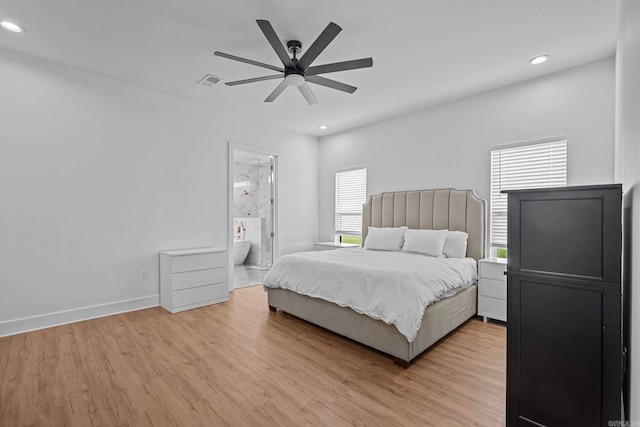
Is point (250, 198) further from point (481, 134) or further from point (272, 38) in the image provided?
point (272, 38)

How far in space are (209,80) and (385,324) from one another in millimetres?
3346

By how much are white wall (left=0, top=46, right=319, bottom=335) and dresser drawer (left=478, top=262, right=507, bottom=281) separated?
368 centimetres

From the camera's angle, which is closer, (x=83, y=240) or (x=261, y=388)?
(x=261, y=388)

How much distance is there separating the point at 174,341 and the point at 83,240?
1.73 meters

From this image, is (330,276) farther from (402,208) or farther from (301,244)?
(301,244)

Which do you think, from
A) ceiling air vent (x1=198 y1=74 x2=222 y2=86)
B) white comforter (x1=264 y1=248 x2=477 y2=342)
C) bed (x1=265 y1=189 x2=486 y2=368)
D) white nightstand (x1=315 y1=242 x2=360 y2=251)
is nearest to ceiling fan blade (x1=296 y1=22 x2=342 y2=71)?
ceiling air vent (x1=198 y1=74 x2=222 y2=86)

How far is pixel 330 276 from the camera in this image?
9.50ft

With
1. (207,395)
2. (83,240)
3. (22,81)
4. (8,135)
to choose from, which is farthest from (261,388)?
(22,81)

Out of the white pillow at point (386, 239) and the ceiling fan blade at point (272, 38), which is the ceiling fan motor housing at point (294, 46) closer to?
the ceiling fan blade at point (272, 38)

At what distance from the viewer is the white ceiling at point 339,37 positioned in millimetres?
2301

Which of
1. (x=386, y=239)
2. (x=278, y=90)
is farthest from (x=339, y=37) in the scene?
(x=386, y=239)

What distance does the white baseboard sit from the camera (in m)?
2.99

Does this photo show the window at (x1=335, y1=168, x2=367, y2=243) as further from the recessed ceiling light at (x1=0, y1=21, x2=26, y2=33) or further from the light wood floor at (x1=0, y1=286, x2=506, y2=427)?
the recessed ceiling light at (x1=0, y1=21, x2=26, y2=33)

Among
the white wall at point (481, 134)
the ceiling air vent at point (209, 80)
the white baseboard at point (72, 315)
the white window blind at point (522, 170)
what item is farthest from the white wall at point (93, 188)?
the white window blind at point (522, 170)
